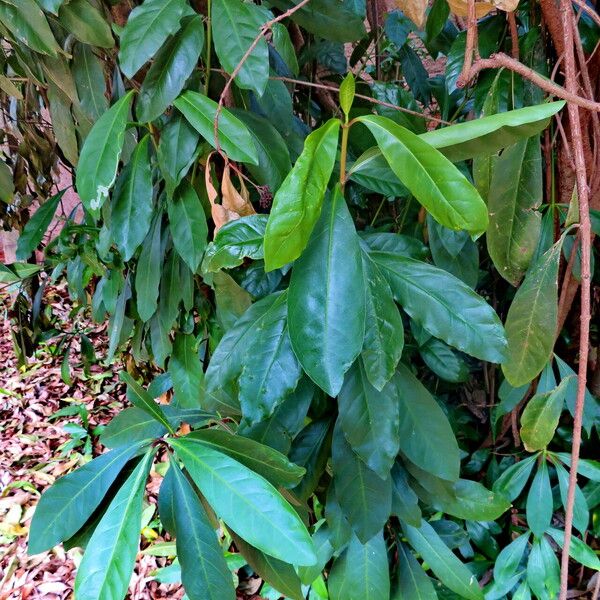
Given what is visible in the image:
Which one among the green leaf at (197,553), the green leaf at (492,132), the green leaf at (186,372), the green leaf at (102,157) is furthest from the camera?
the green leaf at (186,372)

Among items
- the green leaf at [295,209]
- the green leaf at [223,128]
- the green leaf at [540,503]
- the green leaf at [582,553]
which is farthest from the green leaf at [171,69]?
the green leaf at [582,553]

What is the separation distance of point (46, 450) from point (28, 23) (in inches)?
63.0

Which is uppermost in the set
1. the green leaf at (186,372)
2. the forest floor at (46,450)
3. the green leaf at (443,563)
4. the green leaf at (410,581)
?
the green leaf at (186,372)

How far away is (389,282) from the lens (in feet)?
1.90

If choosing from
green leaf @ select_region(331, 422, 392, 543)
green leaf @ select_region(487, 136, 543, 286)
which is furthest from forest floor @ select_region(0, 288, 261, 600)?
green leaf @ select_region(487, 136, 543, 286)

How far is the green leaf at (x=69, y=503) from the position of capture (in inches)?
20.7

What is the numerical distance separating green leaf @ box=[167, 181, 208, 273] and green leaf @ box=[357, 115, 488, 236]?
1.04 ft

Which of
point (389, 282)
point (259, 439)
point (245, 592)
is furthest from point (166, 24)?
point (245, 592)

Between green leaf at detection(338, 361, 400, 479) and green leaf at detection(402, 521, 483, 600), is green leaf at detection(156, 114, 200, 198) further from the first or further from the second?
green leaf at detection(402, 521, 483, 600)

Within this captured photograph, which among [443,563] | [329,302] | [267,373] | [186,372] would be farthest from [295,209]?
[443,563]

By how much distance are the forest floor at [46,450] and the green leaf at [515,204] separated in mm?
1015

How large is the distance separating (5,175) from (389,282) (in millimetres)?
662

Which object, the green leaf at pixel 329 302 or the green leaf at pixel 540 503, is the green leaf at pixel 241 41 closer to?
the green leaf at pixel 329 302

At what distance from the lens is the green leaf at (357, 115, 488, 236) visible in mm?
421
